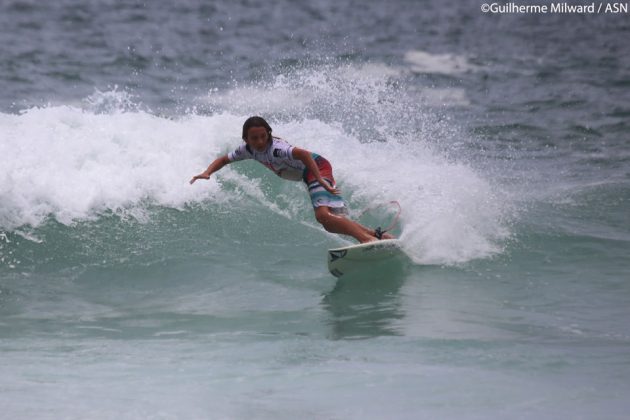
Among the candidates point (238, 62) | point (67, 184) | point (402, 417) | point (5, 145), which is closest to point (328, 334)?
point (402, 417)

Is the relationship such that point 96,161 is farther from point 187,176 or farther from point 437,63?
point 437,63

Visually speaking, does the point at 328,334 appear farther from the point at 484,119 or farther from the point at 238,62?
the point at 238,62

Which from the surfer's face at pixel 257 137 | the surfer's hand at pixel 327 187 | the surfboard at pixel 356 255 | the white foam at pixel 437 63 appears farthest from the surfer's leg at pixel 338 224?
the white foam at pixel 437 63

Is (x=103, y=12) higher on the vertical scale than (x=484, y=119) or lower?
higher

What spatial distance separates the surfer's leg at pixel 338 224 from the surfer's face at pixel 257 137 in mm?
781

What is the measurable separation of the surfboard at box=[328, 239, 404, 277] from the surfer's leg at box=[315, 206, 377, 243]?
4.3 inches

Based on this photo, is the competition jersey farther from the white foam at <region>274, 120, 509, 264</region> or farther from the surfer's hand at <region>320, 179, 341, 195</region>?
the white foam at <region>274, 120, 509, 264</region>

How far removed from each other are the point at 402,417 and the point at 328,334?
1.77 meters

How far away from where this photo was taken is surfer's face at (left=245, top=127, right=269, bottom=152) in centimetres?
668

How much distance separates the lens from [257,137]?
22.1 ft

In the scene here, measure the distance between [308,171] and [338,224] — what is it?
0.54 metres

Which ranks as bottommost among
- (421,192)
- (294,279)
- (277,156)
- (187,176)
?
(294,279)

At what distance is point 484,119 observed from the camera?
2266 cm

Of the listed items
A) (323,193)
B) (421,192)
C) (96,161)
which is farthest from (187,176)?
(323,193)
